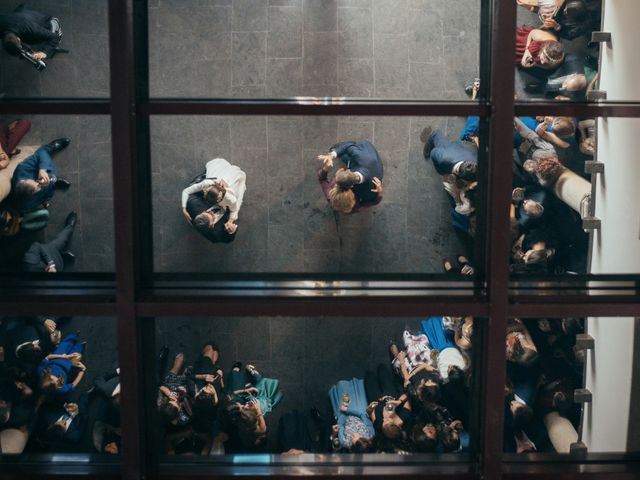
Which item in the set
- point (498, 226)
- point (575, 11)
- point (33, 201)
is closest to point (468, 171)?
point (498, 226)

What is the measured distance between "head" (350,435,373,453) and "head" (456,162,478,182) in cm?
142

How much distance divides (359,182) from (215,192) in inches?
28.4

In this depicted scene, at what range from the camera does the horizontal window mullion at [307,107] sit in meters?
3.24

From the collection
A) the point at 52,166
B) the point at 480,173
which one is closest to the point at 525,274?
the point at 480,173

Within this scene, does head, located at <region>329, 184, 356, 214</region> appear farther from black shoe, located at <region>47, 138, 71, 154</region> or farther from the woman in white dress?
black shoe, located at <region>47, 138, 71, 154</region>

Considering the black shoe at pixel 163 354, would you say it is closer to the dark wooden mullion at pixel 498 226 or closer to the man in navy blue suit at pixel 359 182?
the man in navy blue suit at pixel 359 182

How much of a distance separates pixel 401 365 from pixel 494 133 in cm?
123

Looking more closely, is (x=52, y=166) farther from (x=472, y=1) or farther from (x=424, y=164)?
(x=472, y=1)

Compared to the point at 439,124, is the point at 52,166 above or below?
below

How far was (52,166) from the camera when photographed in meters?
3.34

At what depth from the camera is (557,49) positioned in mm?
3328

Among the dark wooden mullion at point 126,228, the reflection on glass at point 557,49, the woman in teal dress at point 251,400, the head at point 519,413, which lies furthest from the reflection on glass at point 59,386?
the reflection on glass at point 557,49

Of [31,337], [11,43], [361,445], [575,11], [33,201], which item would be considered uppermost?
[575,11]

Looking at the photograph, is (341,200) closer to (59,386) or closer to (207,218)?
(207,218)
